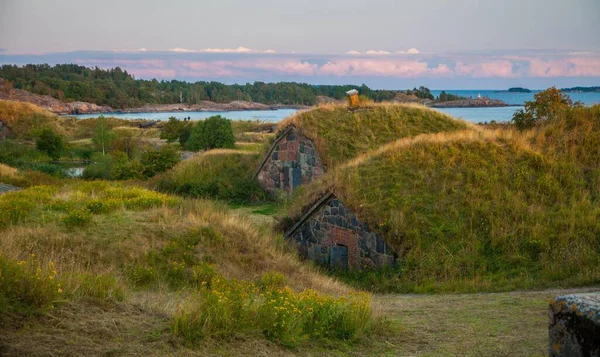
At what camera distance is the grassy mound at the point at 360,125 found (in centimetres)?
2956

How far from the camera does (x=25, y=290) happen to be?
7199 millimetres

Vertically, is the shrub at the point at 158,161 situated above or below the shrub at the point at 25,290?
below

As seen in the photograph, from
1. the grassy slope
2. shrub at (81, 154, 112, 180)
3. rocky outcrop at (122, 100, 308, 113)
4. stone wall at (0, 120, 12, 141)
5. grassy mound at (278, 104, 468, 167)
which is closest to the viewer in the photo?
grassy mound at (278, 104, 468, 167)

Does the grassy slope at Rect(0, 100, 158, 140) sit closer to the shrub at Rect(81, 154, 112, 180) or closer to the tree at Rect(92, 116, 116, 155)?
the tree at Rect(92, 116, 116, 155)

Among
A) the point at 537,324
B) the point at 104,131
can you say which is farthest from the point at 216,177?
the point at 104,131

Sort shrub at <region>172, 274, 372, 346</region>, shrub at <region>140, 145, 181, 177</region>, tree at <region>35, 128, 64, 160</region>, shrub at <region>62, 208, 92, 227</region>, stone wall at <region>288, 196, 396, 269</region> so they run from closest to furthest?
1. shrub at <region>172, 274, 372, 346</region>
2. shrub at <region>62, 208, 92, 227</region>
3. stone wall at <region>288, 196, 396, 269</region>
4. shrub at <region>140, 145, 181, 177</region>
5. tree at <region>35, 128, 64, 160</region>

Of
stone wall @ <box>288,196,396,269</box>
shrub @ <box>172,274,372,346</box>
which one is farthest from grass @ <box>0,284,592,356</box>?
stone wall @ <box>288,196,396,269</box>

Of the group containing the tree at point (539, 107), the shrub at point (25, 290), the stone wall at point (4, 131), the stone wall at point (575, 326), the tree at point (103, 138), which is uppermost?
the tree at point (539, 107)

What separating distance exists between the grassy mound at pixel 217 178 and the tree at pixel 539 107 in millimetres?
13671

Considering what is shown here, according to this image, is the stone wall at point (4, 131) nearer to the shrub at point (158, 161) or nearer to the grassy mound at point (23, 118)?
the grassy mound at point (23, 118)

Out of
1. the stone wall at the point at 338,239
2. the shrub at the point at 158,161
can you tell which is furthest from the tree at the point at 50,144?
the stone wall at the point at 338,239

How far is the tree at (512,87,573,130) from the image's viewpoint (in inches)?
1272

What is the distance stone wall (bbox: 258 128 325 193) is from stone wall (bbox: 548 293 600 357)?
76.7 ft

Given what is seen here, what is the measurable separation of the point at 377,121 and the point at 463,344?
Result: 79.8 feet
